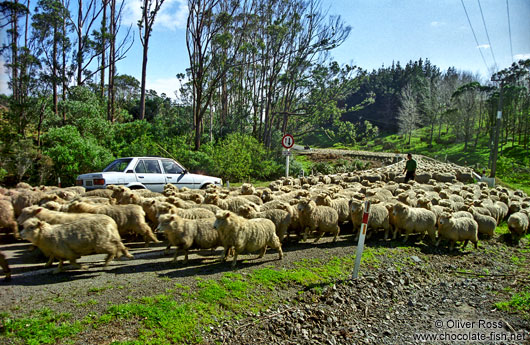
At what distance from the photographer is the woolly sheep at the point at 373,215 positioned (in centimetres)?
1068

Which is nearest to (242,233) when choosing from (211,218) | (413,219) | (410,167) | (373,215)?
(211,218)

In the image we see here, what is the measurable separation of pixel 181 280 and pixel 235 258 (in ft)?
4.81

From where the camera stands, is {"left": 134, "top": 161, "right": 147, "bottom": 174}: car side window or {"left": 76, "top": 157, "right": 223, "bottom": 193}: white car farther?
{"left": 134, "top": 161, "right": 147, "bottom": 174}: car side window

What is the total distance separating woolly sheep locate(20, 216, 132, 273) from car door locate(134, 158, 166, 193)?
20.4 feet

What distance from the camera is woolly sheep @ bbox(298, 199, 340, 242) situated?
9805 millimetres

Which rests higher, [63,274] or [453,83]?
[453,83]

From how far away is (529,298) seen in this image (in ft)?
26.8

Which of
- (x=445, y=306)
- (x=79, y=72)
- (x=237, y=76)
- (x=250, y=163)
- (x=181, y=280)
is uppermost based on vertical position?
(x=237, y=76)

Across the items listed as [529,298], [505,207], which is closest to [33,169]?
[529,298]

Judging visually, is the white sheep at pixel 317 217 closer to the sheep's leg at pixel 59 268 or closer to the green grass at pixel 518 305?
the green grass at pixel 518 305

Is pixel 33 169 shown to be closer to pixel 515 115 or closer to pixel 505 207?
pixel 505 207

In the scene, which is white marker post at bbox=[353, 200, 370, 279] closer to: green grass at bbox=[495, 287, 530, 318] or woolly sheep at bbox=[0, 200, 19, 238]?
green grass at bbox=[495, 287, 530, 318]

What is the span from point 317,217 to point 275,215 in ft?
4.62

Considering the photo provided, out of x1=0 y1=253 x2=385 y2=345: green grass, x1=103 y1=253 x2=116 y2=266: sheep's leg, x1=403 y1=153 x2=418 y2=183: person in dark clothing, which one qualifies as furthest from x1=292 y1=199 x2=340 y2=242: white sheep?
x1=403 y1=153 x2=418 y2=183: person in dark clothing
